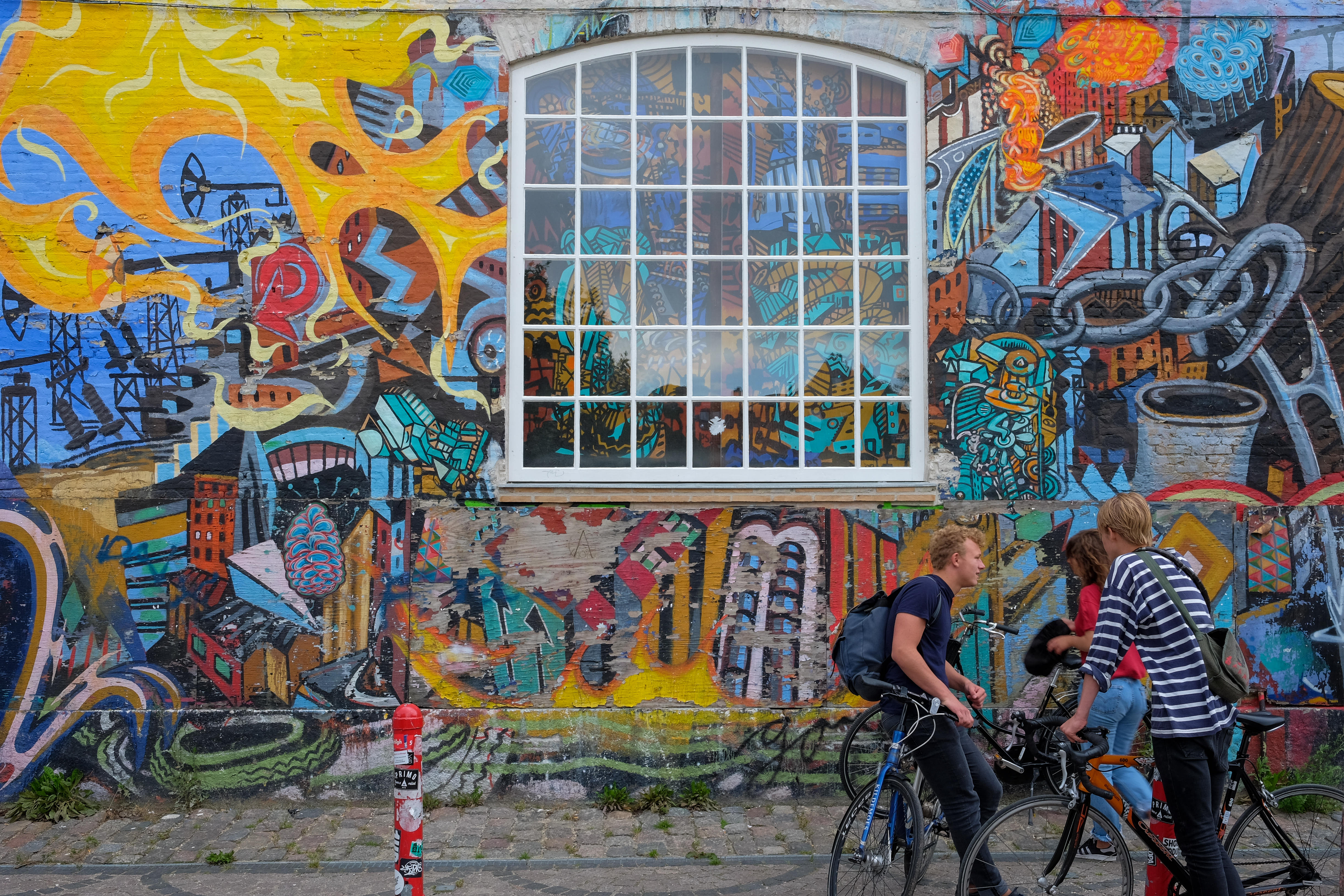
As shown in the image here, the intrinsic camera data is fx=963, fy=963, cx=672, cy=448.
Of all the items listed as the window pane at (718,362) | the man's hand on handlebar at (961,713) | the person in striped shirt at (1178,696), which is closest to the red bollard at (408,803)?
the man's hand on handlebar at (961,713)

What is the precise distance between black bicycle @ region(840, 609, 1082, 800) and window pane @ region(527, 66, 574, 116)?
13.9 feet

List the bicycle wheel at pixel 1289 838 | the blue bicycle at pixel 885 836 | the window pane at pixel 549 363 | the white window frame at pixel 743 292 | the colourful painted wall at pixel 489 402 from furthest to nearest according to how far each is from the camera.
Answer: the window pane at pixel 549 363
the white window frame at pixel 743 292
the colourful painted wall at pixel 489 402
the blue bicycle at pixel 885 836
the bicycle wheel at pixel 1289 838

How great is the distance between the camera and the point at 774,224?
652cm

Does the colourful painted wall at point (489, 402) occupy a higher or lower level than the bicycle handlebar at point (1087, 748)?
higher

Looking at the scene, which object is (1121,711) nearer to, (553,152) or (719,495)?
(719,495)

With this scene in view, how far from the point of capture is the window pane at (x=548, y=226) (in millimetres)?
6453

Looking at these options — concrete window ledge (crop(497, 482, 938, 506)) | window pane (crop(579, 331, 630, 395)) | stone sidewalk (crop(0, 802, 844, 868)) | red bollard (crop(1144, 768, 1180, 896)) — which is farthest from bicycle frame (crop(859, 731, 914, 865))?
window pane (crop(579, 331, 630, 395))

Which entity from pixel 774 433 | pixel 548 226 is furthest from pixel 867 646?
pixel 548 226

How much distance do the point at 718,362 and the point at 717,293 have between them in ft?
1.53

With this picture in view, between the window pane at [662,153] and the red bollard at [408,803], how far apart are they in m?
4.07

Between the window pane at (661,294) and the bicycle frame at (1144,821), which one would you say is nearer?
the bicycle frame at (1144,821)

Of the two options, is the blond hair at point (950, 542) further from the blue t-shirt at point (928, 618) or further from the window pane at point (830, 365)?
the window pane at point (830, 365)

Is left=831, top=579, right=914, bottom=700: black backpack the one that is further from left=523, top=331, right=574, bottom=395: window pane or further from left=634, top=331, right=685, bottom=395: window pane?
left=523, top=331, right=574, bottom=395: window pane

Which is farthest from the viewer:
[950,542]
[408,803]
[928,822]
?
[928,822]
